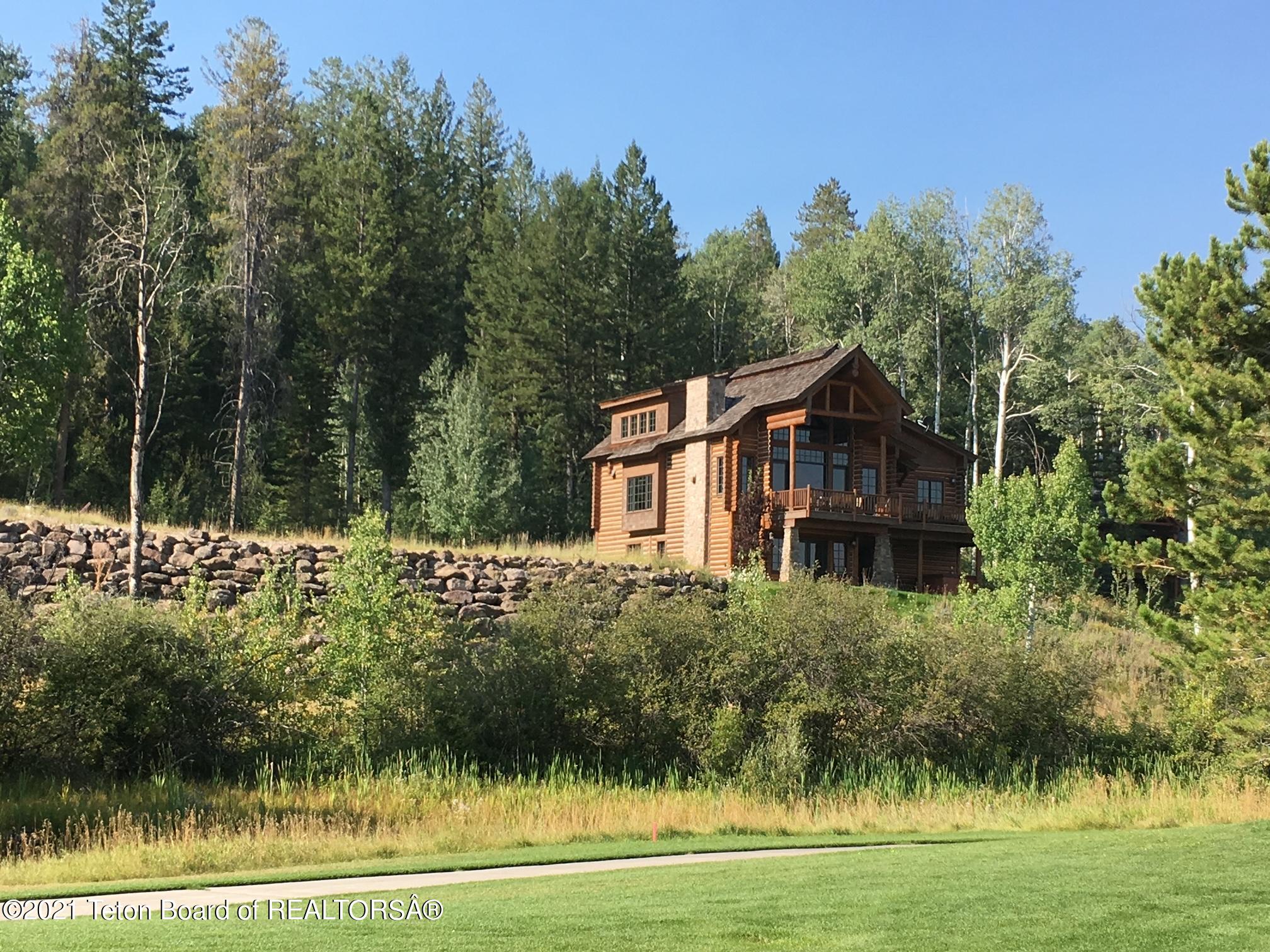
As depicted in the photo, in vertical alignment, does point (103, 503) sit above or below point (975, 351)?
below

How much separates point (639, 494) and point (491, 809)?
26106 millimetres

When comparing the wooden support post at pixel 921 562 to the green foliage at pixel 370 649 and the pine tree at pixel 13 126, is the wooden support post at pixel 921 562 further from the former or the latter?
the pine tree at pixel 13 126

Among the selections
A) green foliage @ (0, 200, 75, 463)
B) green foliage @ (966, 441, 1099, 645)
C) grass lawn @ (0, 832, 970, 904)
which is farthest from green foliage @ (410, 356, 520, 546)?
grass lawn @ (0, 832, 970, 904)

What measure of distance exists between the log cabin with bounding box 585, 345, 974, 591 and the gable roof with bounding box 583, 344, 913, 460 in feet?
0.19

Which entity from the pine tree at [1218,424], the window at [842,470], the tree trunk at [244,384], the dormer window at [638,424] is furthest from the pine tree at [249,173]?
the pine tree at [1218,424]

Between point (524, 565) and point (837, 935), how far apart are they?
20688mm

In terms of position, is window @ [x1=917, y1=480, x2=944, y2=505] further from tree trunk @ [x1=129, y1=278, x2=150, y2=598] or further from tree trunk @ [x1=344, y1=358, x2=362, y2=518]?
tree trunk @ [x1=129, y1=278, x2=150, y2=598]

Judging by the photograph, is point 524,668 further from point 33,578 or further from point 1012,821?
point 33,578

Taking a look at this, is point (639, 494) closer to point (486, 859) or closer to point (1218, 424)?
point (1218, 424)

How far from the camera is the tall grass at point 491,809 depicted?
14.3 m

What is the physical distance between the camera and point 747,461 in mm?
39156

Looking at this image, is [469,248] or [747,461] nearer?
[747,461]

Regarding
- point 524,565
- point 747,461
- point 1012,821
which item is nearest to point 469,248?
point 747,461

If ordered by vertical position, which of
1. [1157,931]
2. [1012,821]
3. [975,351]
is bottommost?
[1012,821]
